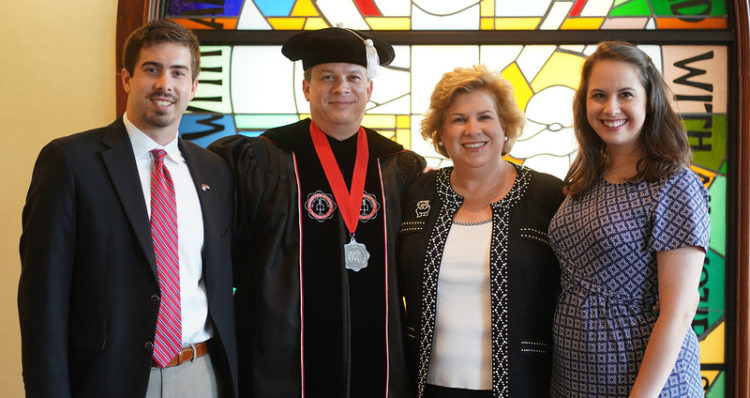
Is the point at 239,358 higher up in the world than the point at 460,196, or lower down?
lower down

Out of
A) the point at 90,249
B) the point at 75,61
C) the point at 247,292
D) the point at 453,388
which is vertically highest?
the point at 75,61

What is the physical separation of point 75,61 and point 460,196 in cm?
206

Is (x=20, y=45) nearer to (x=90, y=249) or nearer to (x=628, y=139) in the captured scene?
(x=90, y=249)

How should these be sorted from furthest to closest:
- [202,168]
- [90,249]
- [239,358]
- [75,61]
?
1. [75,61]
2. [239,358]
3. [202,168]
4. [90,249]

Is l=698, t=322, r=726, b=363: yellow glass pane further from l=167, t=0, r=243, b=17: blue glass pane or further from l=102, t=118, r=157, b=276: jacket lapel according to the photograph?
l=167, t=0, r=243, b=17: blue glass pane

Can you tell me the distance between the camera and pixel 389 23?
3162 mm

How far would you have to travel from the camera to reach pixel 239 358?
2.23 metres

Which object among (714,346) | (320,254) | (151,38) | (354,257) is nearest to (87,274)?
(151,38)

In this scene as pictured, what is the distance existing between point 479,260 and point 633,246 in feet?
1.74

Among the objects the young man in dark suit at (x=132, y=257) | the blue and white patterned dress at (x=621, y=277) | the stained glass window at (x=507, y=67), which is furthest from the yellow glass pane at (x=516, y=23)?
the young man in dark suit at (x=132, y=257)

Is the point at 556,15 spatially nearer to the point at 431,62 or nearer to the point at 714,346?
the point at 431,62

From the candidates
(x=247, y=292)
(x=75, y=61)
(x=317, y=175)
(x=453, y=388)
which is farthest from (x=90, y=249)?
(x=75, y=61)

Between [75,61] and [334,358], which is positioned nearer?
[334,358]

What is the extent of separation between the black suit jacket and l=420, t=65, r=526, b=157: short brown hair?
1096 millimetres
